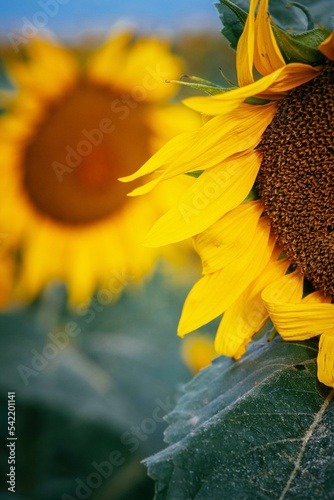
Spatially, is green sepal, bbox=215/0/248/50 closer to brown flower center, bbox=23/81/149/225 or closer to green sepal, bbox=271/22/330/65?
green sepal, bbox=271/22/330/65

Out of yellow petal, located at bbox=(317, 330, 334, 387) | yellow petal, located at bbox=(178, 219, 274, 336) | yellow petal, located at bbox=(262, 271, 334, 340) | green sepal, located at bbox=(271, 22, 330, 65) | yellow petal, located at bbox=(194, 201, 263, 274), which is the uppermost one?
Answer: green sepal, located at bbox=(271, 22, 330, 65)

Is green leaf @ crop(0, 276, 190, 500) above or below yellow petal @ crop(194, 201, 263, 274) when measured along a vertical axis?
below

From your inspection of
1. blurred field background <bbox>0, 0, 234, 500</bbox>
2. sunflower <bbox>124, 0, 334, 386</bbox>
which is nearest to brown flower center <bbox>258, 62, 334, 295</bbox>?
sunflower <bbox>124, 0, 334, 386</bbox>

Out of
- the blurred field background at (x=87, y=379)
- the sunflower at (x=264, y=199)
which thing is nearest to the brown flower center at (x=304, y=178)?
the sunflower at (x=264, y=199)

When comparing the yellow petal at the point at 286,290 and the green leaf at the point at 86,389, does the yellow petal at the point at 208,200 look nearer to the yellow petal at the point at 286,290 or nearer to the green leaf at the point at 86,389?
the yellow petal at the point at 286,290

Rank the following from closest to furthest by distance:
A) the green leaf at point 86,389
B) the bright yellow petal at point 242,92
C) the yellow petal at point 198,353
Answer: the bright yellow petal at point 242,92, the green leaf at point 86,389, the yellow petal at point 198,353

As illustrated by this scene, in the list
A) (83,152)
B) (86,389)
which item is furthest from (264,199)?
(83,152)

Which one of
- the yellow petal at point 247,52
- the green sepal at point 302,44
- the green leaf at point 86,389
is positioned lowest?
the green leaf at point 86,389

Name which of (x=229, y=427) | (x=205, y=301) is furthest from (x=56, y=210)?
(x=229, y=427)
